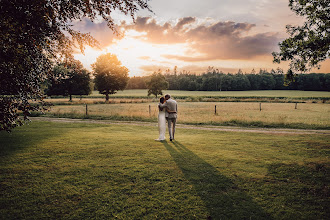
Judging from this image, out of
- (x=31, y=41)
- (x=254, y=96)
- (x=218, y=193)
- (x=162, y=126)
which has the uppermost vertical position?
(x=31, y=41)

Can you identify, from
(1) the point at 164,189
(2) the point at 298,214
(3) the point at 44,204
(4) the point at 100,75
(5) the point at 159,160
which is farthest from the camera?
(4) the point at 100,75

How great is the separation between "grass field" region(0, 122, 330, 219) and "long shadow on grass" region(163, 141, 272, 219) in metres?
0.02

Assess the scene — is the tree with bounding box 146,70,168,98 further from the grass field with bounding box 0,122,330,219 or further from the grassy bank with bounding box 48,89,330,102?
the grass field with bounding box 0,122,330,219

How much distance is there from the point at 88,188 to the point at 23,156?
4440mm

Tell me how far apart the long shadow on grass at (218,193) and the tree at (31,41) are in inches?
→ 201

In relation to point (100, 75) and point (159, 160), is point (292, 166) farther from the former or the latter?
point (100, 75)

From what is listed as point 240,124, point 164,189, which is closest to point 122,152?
point 164,189

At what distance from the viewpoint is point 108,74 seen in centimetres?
5684

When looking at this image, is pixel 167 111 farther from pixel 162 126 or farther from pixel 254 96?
pixel 254 96

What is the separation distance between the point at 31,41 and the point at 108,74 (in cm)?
5310

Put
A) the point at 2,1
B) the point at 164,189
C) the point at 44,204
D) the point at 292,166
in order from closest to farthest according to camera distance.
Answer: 1. the point at 44,204
2. the point at 2,1
3. the point at 164,189
4. the point at 292,166

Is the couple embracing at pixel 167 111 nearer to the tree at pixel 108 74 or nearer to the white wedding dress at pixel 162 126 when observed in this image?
the white wedding dress at pixel 162 126

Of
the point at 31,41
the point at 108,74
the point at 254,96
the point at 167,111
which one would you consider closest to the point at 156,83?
the point at 108,74

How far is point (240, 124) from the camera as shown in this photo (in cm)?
1873
